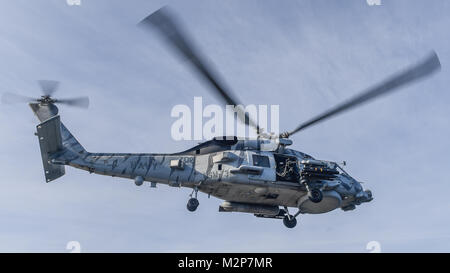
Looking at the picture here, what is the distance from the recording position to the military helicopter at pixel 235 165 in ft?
63.8

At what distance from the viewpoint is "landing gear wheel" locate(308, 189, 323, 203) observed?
68.0 ft

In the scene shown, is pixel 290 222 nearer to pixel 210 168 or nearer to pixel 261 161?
pixel 261 161

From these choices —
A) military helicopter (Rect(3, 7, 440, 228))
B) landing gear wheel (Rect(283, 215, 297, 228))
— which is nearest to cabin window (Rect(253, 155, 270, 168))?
military helicopter (Rect(3, 7, 440, 228))

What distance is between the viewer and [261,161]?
68.2ft

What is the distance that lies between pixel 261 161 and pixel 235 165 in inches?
54.6

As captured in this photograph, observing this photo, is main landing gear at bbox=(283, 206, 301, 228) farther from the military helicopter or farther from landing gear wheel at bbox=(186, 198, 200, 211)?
landing gear wheel at bbox=(186, 198, 200, 211)

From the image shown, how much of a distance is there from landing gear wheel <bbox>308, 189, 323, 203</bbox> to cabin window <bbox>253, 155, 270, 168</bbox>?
248 centimetres

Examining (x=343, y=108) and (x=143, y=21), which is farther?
(x=343, y=108)
